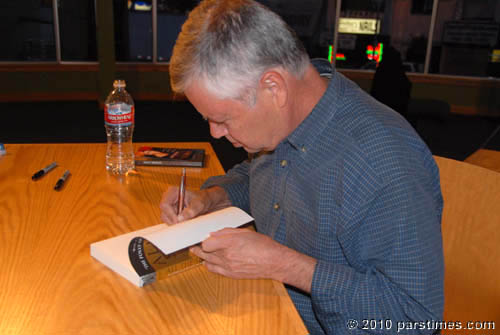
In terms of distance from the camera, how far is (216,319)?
847 millimetres

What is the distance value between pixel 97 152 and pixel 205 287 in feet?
3.67

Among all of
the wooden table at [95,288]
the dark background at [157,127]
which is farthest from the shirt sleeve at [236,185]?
the dark background at [157,127]

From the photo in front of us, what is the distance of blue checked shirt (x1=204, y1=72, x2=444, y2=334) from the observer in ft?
2.97

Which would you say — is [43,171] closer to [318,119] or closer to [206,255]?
[206,255]

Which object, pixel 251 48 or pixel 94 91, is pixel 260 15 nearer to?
pixel 251 48

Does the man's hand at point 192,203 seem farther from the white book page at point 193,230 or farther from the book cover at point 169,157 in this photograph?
the book cover at point 169,157

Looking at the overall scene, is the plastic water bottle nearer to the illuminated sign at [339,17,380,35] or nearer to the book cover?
the book cover

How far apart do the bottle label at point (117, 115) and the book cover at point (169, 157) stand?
146 millimetres

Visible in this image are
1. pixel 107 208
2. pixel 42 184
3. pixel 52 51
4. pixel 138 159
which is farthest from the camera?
pixel 52 51

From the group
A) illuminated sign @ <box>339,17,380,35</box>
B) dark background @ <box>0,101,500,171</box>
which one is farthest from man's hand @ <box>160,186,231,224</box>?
illuminated sign @ <box>339,17,380,35</box>

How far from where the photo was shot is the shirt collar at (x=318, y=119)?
108cm

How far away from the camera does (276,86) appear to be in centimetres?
100

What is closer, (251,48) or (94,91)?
(251,48)

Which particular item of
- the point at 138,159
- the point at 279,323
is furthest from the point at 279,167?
the point at 138,159
